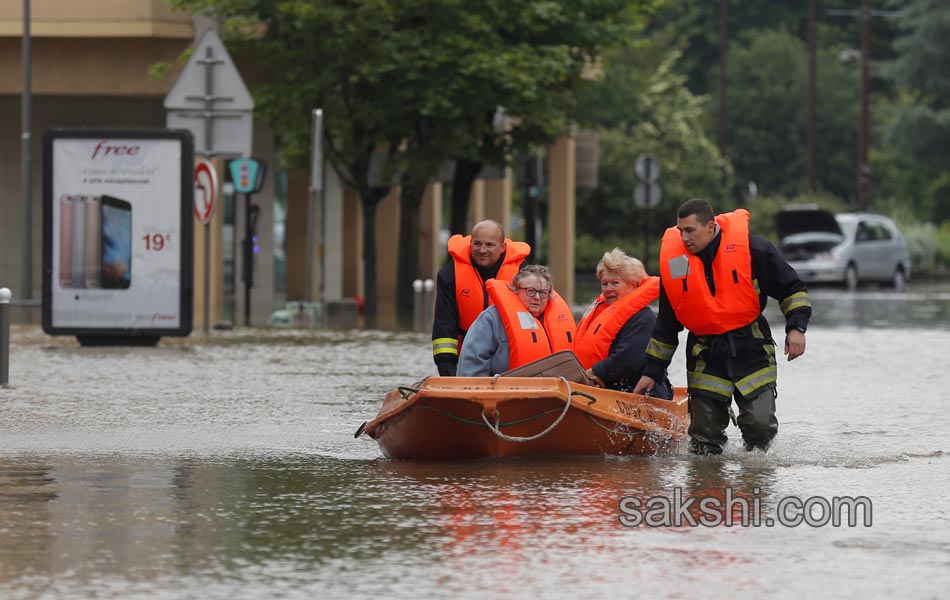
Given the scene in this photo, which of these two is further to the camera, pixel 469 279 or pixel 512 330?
pixel 469 279

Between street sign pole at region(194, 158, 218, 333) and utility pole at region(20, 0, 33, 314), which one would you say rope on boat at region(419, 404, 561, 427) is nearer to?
street sign pole at region(194, 158, 218, 333)

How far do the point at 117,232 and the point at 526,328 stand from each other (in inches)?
448

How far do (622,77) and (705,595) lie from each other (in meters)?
65.5

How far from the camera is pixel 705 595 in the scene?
7.60 metres

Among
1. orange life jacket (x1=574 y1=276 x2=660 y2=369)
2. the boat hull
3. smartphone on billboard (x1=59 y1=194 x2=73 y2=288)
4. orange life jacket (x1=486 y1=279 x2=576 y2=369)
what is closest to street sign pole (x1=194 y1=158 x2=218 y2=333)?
smartphone on billboard (x1=59 y1=194 x2=73 y2=288)

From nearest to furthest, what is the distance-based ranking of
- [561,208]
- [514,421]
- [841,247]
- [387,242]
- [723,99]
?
[514,421], [387,242], [561,208], [841,247], [723,99]

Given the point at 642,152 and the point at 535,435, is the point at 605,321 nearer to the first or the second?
the point at 535,435

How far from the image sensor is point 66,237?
2308cm

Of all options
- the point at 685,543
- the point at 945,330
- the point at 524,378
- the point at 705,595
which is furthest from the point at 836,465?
the point at 945,330

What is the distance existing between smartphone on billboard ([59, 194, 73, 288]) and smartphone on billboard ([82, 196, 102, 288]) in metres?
0.15

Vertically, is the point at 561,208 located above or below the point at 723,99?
below

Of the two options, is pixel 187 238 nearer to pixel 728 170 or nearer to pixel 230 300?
pixel 230 300

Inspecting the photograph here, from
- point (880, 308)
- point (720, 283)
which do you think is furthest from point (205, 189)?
point (880, 308)

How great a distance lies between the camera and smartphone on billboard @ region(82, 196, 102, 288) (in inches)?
902
